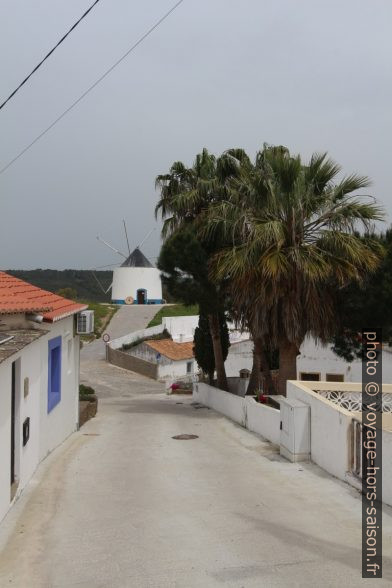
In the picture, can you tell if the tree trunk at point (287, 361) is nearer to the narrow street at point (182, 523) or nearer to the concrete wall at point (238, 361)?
the narrow street at point (182, 523)

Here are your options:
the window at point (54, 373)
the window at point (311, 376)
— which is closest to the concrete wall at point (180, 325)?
the window at point (311, 376)

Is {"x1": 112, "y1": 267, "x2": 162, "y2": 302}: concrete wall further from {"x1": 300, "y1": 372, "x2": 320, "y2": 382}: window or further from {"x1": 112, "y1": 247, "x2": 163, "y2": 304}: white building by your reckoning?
{"x1": 300, "y1": 372, "x2": 320, "y2": 382}: window

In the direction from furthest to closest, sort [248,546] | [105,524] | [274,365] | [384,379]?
[274,365], [384,379], [105,524], [248,546]

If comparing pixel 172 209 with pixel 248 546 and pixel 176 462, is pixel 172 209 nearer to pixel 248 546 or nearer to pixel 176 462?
pixel 176 462

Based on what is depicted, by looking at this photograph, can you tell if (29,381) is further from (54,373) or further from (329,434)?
(329,434)

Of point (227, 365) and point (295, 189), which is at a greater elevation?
point (295, 189)

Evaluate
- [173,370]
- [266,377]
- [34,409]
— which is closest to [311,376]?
[266,377]

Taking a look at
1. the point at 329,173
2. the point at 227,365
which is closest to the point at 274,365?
the point at 227,365

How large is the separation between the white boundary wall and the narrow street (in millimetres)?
951

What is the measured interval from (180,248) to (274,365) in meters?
9.74

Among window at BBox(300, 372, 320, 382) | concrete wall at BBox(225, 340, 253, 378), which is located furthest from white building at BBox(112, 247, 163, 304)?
window at BBox(300, 372, 320, 382)

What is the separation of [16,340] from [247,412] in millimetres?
9123

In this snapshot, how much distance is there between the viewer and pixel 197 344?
2530 cm

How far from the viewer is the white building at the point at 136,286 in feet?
236
